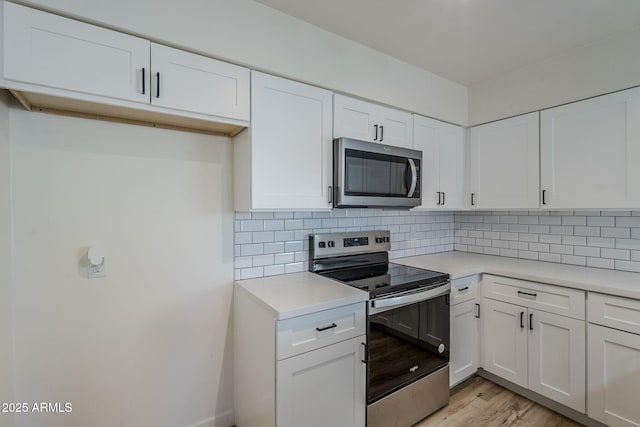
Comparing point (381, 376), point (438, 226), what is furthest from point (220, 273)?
point (438, 226)

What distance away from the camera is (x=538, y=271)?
216 centimetres

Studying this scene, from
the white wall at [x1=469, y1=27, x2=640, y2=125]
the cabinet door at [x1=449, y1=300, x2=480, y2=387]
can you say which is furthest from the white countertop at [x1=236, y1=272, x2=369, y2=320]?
the white wall at [x1=469, y1=27, x2=640, y2=125]

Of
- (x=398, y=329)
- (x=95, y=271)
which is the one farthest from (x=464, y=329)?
(x=95, y=271)

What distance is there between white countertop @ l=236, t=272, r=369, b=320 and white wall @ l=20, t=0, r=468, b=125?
3.96 feet

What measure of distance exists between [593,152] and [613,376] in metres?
1.40

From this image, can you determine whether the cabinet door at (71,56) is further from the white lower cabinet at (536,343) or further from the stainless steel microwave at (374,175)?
the white lower cabinet at (536,343)

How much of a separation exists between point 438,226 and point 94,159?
2.86 metres

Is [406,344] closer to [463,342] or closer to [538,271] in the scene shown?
[463,342]

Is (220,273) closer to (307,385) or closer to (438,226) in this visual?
(307,385)

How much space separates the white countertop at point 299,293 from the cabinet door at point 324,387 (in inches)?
8.8

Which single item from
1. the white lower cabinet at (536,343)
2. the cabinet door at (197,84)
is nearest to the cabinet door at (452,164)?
the white lower cabinet at (536,343)

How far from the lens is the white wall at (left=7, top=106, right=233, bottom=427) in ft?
4.55

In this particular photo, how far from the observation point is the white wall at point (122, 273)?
139 cm

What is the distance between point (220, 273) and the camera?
186 cm
